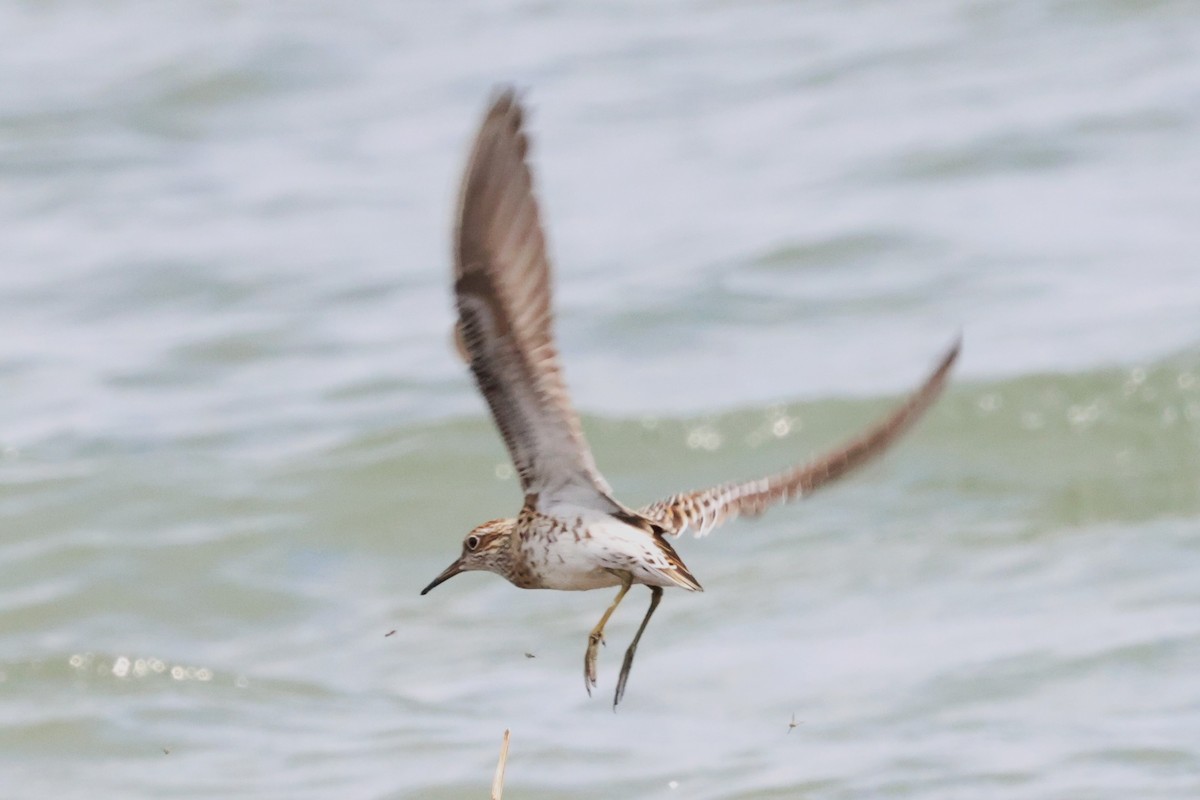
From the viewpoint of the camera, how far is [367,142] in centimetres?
1812

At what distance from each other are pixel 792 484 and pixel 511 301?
964 mm

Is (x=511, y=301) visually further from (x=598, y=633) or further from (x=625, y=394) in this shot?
(x=625, y=394)

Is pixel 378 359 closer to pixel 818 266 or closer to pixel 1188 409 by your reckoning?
pixel 818 266

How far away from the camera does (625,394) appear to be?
13.1 metres

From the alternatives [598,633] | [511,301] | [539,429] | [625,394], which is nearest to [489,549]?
[598,633]

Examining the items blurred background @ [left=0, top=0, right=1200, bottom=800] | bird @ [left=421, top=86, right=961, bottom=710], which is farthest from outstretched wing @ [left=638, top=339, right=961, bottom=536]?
blurred background @ [left=0, top=0, right=1200, bottom=800]

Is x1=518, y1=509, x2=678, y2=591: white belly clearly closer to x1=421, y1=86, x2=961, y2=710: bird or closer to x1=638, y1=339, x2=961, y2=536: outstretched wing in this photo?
x1=421, y1=86, x2=961, y2=710: bird

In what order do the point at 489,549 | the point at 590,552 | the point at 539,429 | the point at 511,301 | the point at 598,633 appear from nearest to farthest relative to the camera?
the point at 511,301 → the point at 539,429 → the point at 590,552 → the point at 598,633 → the point at 489,549

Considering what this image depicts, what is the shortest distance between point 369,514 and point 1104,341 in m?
4.55


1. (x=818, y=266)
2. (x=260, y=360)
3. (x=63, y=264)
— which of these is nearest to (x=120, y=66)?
(x=63, y=264)

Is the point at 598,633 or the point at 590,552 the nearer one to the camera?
the point at 590,552

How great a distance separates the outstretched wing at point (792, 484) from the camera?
5219 millimetres

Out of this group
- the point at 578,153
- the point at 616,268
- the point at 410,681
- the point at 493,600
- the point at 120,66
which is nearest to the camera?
the point at 410,681

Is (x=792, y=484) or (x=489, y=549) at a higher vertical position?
(x=792, y=484)
